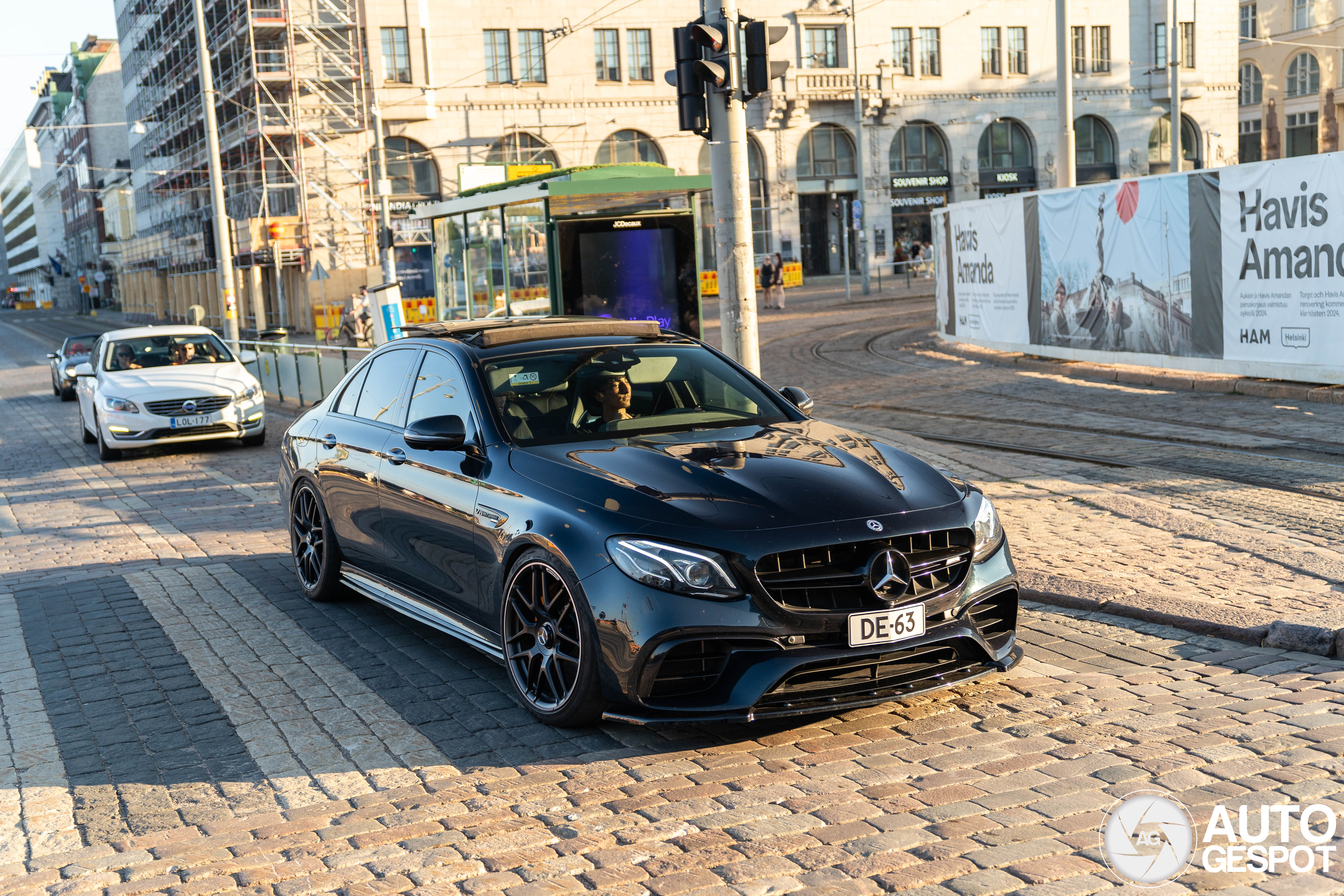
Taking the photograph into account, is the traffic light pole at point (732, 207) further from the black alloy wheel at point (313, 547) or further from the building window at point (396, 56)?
the building window at point (396, 56)

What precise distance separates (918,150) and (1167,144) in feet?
43.2

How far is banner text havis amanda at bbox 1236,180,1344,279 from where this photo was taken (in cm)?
1356

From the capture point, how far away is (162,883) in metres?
3.94

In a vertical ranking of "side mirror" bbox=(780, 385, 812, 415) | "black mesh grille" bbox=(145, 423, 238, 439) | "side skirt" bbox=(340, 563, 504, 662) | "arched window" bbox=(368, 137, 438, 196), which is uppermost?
"arched window" bbox=(368, 137, 438, 196)

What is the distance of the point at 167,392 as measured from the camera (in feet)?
51.7

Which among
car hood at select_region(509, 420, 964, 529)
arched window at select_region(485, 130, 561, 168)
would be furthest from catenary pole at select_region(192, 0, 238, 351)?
arched window at select_region(485, 130, 561, 168)

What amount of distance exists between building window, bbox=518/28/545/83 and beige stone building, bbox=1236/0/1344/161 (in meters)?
32.9

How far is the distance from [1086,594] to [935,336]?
62.0 ft

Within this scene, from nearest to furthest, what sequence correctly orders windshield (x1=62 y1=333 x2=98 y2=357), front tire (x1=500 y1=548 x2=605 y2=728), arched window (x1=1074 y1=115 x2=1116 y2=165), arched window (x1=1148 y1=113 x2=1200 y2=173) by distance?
front tire (x1=500 y1=548 x2=605 y2=728) < windshield (x1=62 y1=333 x2=98 y2=357) < arched window (x1=1074 y1=115 x2=1116 y2=165) < arched window (x1=1148 y1=113 x2=1200 y2=173)

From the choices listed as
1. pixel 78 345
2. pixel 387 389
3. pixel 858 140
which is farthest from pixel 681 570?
pixel 858 140

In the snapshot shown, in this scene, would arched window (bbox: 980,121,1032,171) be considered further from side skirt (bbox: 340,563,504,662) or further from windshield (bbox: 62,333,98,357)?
side skirt (bbox: 340,563,504,662)

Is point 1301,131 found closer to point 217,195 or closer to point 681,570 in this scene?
point 217,195

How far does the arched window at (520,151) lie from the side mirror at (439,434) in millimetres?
49342

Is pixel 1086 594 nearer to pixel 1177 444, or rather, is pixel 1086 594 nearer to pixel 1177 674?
pixel 1177 674
